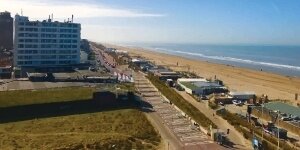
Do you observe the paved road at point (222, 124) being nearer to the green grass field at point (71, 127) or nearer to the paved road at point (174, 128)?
the paved road at point (174, 128)

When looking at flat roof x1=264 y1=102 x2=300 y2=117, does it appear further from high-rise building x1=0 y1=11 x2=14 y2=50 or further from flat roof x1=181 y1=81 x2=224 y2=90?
high-rise building x1=0 y1=11 x2=14 y2=50

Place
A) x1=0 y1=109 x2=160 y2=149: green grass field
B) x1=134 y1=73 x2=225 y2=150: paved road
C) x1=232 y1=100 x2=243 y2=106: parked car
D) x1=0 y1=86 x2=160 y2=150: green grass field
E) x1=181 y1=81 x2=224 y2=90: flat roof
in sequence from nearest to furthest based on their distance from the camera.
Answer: x1=0 y1=109 x2=160 y2=149: green grass field
x1=0 y1=86 x2=160 y2=150: green grass field
x1=134 y1=73 x2=225 y2=150: paved road
x1=232 y1=100 x2=243 y2=106: parked car
x1=181 y1=81 x2=224 y2=90: flat roof

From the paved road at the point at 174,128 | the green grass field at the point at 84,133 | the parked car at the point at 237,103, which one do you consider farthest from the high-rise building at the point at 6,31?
the green grass field at the point at 84,133

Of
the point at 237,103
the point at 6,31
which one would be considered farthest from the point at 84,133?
the point at 6,31

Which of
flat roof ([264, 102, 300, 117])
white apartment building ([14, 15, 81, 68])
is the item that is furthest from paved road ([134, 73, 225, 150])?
white apartment building ([14, 15, 81, 68])

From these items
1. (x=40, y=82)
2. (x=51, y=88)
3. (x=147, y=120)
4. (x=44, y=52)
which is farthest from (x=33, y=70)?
(x=147, y=120)

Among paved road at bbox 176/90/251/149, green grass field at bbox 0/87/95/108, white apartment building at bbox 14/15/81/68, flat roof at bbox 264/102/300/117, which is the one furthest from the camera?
white apartment building at bbox 14/15/81/68

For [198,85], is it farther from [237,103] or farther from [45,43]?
[45,43]
